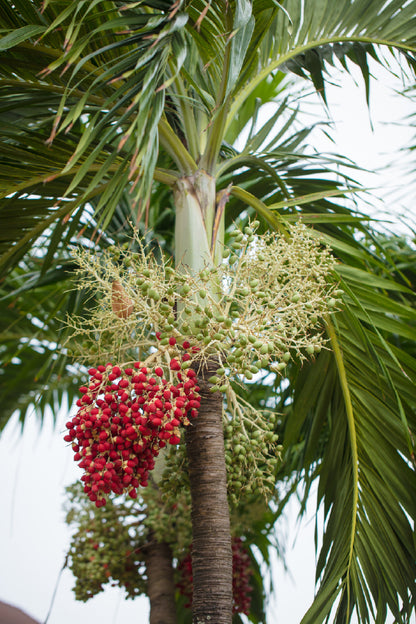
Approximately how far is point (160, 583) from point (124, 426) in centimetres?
175

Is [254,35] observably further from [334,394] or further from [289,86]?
[289,86]

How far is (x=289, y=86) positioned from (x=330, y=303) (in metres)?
2.48

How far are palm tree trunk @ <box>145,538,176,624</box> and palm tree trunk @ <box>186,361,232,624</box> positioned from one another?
4.38ft

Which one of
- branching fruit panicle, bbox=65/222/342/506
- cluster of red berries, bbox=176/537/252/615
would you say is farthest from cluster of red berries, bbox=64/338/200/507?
cluster of red berries, bbox=176/537/252/615

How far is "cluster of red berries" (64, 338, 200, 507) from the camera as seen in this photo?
1405mm

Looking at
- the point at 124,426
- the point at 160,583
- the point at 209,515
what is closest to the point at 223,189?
the point at 124,426

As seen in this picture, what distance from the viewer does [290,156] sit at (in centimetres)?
220

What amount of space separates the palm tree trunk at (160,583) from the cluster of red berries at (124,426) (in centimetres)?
155

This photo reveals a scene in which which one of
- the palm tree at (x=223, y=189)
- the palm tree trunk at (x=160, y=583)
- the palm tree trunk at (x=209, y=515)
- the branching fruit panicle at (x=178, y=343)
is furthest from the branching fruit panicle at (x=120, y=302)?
the palm tree trunk at (x=160, y=583)

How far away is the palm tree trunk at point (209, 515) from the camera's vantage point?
59.9 inches

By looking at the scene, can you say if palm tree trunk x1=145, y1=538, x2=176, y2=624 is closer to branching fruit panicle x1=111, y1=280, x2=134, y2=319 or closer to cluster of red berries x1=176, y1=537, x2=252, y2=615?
cluster of red berries x1=176, y1=537, x2=252, y2=615

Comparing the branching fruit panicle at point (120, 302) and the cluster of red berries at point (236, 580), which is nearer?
the branching fruit panicle at point (120, 302)

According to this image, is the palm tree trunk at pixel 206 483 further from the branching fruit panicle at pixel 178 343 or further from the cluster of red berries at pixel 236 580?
the cluster of red berries at pixel 236 580

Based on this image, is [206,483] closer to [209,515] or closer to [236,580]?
[209,515]
